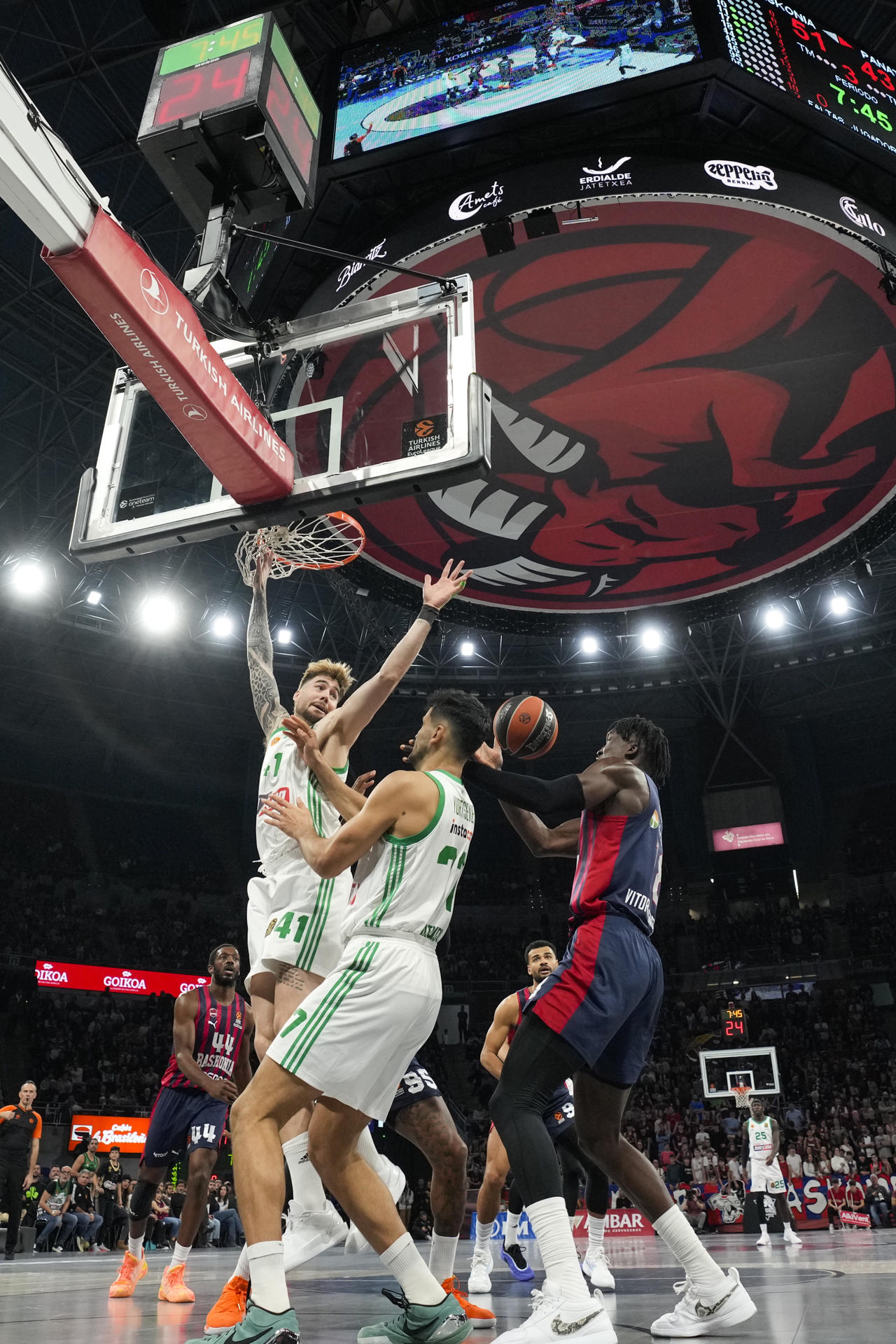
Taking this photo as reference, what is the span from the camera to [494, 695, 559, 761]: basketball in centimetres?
463

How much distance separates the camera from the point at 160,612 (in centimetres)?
2206

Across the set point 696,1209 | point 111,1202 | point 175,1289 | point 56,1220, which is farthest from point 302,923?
point 696,1209

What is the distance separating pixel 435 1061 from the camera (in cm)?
2738

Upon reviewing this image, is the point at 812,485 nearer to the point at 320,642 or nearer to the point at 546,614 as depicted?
the point at 546,614

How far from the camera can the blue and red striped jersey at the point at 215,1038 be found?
7.14 meters

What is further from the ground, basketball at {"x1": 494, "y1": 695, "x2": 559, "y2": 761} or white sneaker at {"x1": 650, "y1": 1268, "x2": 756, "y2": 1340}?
basketball at {"x1": 494, "y1": 695, "x2": 559, "y2": 761}

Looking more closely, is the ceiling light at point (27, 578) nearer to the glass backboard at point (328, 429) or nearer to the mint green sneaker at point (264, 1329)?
the glass backboard at point (328, 429)

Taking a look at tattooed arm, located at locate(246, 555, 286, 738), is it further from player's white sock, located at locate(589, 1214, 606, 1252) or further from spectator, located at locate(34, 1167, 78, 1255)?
spectator, located at locate(34, 1167, 78, 1255)

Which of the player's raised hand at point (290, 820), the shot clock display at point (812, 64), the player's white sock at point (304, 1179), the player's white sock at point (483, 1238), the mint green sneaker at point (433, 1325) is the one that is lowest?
the player's white sock at point (483, 1238)

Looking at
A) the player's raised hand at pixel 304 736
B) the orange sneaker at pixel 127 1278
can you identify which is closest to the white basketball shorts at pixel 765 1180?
the orange sneaker at pixel 127 1278

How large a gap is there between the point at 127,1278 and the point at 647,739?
462cm

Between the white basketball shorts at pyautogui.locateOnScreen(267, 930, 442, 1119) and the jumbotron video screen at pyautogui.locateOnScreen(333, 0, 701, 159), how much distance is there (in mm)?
7766

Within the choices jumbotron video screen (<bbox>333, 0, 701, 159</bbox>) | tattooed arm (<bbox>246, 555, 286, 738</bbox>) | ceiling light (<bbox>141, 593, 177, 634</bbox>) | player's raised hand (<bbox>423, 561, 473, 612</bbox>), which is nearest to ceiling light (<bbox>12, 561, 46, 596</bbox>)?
ceiling light (<bbox>141, 593, 177, 634</bbox>)

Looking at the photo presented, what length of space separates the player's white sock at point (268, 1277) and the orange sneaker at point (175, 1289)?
9.66 ft
